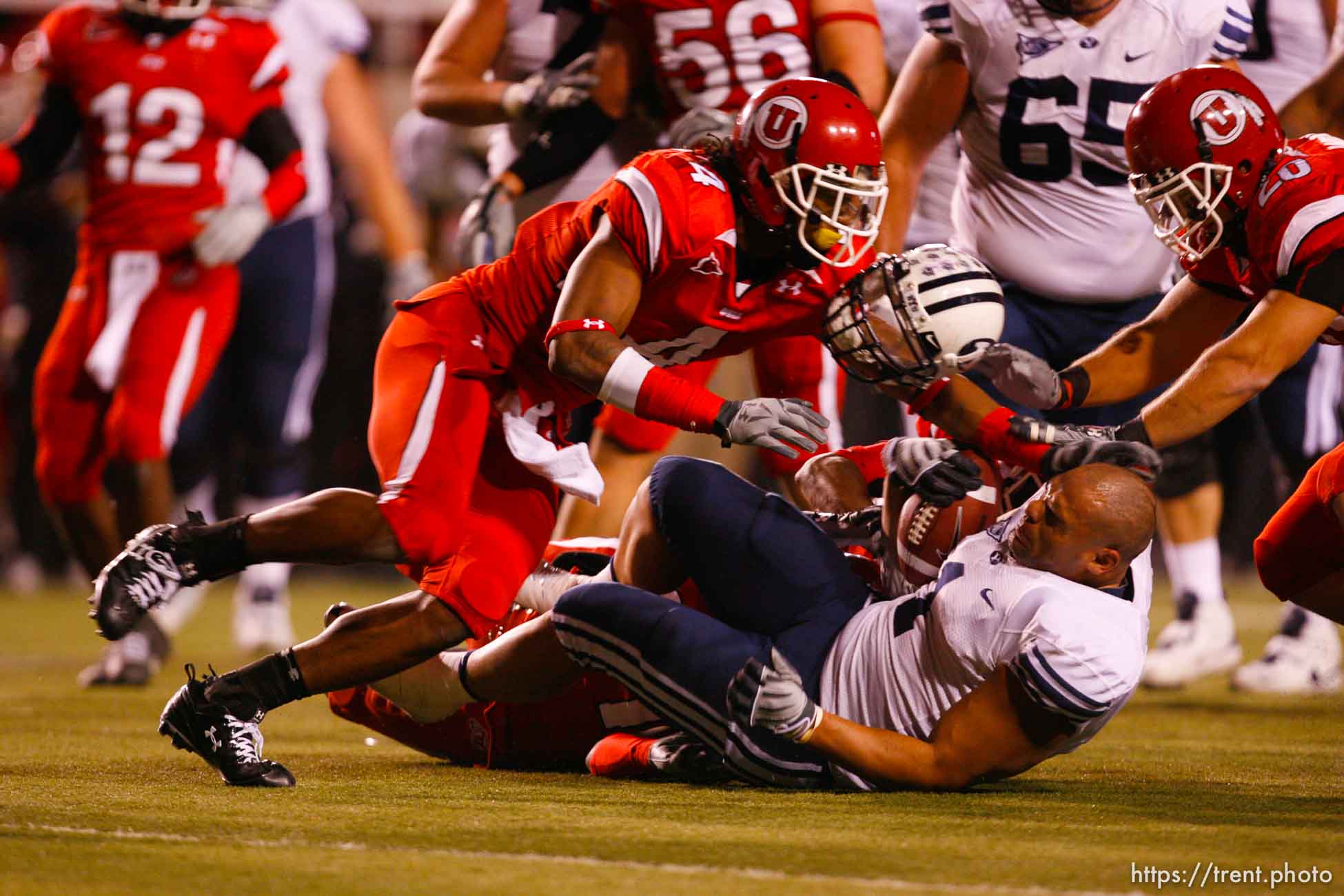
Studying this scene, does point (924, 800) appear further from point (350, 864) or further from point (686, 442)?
point (686, 442)

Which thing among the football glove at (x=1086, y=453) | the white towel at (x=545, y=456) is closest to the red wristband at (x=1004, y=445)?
the football glove at (x=1086, y=453)

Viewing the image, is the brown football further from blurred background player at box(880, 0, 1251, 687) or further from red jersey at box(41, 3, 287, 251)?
red jersey at box(41, 3, 287, 251)

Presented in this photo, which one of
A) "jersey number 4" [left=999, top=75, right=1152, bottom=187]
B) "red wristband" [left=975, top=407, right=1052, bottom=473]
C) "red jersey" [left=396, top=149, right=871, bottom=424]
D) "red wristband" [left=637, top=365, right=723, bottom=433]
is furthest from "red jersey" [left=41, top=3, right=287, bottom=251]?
"red wristband" [left=975, top=407, right=1052, bottom=473]

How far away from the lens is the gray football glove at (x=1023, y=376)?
12.9 ft

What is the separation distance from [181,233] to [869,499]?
3122 millimetres

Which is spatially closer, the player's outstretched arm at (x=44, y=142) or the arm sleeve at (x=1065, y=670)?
the arm sleeve at (x=1065, y=670)

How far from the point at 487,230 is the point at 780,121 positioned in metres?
1.79

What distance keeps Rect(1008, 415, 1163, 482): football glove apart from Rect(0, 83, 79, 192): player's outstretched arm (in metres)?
3.83

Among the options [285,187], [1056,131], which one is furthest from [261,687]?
[285,187]

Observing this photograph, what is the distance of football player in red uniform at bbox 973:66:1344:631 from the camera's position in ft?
12.0

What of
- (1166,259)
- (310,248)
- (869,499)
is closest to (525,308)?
(869,499)

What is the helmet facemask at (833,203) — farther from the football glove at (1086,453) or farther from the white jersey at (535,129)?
the white jersey at (535,129)

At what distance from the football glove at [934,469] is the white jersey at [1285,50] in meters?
2.84

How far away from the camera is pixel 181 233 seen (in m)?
6.27
